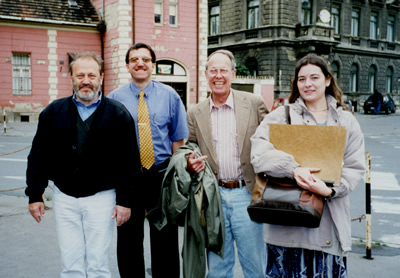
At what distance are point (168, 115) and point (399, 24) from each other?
1798 inches

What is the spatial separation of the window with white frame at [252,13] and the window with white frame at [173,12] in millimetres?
11647

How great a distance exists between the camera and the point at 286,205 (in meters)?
2.61

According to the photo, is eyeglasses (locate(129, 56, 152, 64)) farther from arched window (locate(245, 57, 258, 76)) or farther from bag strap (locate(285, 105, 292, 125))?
arched window (locate(245, 57, 258, 76))

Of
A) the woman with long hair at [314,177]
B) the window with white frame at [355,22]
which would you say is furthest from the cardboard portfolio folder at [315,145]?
the window with white frame at [355,22]

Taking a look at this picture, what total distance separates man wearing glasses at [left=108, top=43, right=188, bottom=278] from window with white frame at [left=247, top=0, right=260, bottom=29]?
3249 centimetres

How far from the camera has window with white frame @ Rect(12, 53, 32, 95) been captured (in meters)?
23.5

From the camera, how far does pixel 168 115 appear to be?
3912 mm

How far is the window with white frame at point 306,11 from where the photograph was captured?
115 feet

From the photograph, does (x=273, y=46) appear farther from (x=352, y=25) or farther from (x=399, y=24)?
(x=399, y=24)

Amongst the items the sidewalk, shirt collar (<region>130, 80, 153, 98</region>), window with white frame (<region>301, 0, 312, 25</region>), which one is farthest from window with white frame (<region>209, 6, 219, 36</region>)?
shirt collar (<region>130, 80, 153, 98</region>)

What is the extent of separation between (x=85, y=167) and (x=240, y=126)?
4.11 feet

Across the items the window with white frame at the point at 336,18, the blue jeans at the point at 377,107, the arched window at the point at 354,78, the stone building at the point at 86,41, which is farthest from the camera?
the arched window at the point at 354,78

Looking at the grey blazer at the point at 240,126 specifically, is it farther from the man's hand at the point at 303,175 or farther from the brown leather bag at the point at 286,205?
the man's hand at the point at 303,175

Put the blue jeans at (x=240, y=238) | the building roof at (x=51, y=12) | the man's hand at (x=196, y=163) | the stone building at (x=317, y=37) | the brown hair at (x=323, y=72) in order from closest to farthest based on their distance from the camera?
the brown hair at (x=323, y=72)
the man's hand at (x=196, y=163)
the blue jeans at (x=240, y=238)
the building roof at (x=51, y=12)
the stone building at (x=317, y=37)
